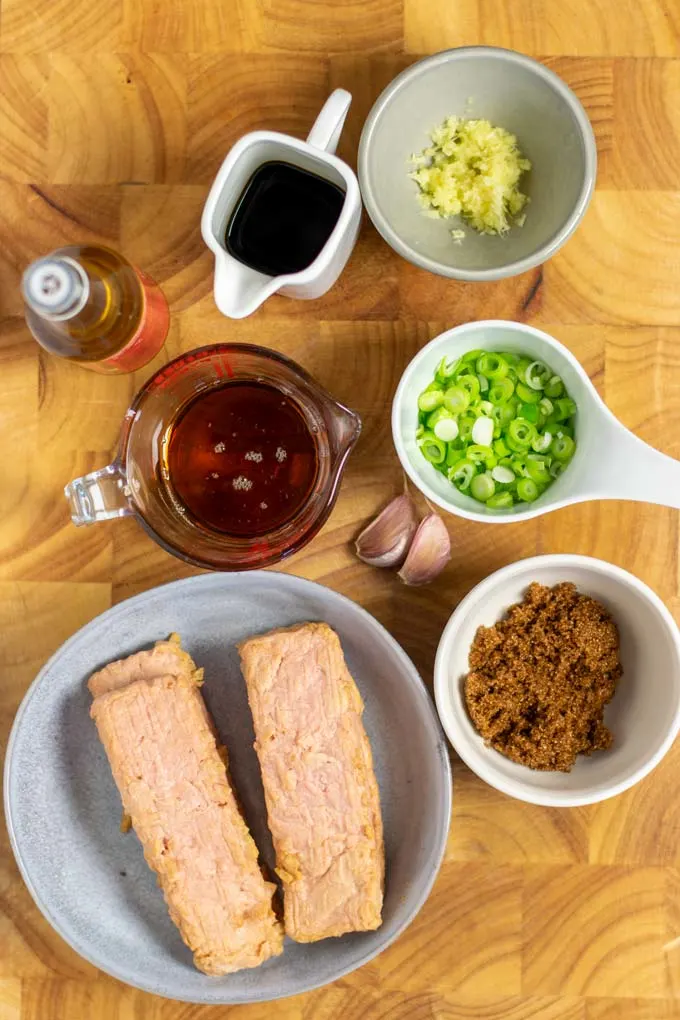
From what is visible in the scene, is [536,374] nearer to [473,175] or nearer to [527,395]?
[527,395]

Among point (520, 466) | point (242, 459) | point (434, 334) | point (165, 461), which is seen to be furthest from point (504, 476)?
point (165, 461)

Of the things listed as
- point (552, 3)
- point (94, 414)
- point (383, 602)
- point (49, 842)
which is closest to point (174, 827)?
point (49, 842)

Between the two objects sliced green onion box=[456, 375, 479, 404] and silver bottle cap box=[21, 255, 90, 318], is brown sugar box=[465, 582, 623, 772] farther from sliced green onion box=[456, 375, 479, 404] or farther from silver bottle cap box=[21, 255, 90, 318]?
silver bottle cap box=[21, 255, 90, 318]

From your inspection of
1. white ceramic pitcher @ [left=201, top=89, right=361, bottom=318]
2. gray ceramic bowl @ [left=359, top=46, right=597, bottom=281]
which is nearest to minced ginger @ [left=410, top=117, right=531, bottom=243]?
gray ceramic bowl @ [left=359, top=46, right=597, bottom=281]

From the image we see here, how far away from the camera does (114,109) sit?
1.33 m

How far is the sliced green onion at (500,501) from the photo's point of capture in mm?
1207

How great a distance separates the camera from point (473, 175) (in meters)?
1.25

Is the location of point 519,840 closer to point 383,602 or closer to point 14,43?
point 383,602

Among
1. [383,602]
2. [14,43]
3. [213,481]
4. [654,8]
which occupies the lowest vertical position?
[383,602]

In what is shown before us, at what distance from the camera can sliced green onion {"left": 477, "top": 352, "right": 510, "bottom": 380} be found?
1.21 meters

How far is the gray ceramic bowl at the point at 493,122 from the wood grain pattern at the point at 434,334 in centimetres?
7

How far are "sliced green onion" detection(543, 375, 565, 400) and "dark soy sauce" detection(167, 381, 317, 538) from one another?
32 centimetres

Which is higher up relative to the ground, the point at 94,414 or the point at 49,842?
the point at 94,414

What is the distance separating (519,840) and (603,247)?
857mm
